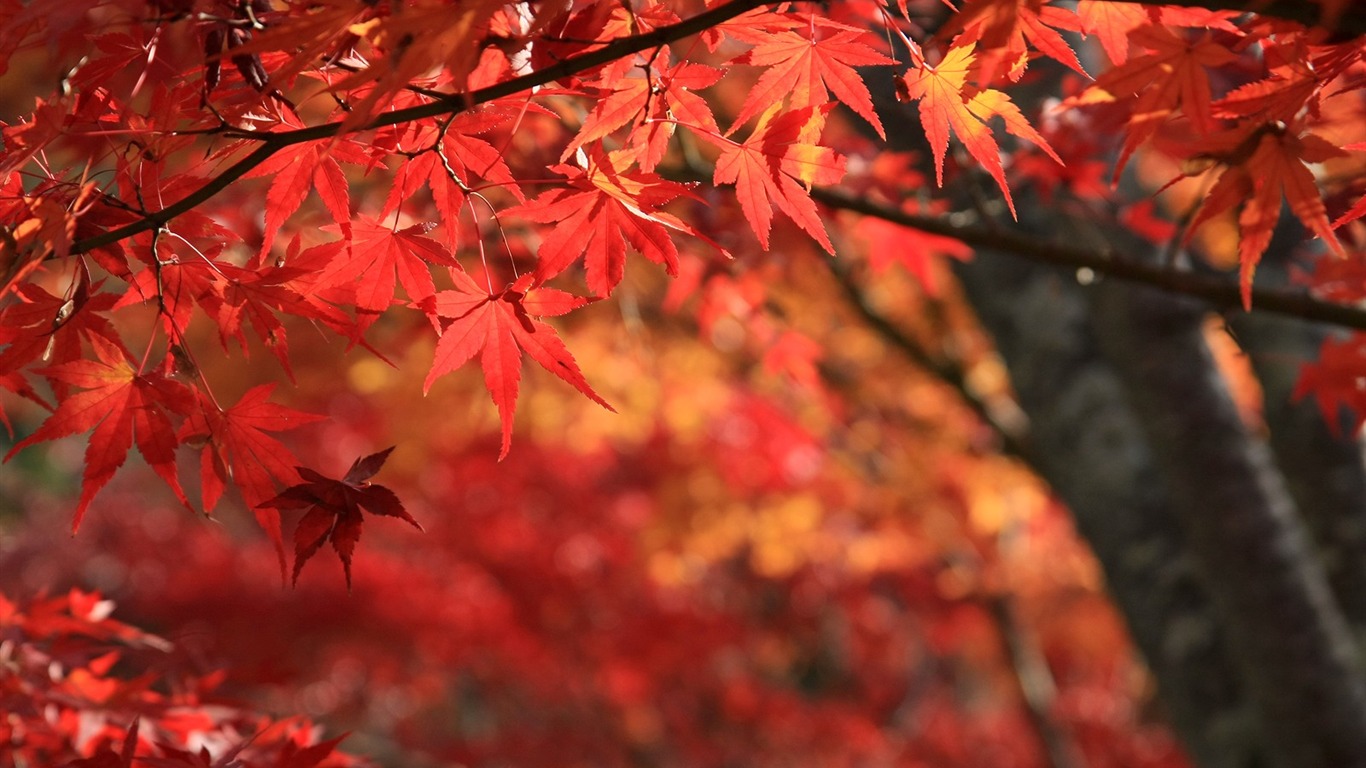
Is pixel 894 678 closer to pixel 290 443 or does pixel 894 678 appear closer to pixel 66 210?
pixel 290 443

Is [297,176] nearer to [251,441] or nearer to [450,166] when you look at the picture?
[450,166]

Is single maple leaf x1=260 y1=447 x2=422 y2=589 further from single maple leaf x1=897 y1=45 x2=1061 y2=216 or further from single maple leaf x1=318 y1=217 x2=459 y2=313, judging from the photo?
single maple leaf x1=897 y1=45 x2=1061 y2=216

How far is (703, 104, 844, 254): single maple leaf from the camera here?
93 centimetres

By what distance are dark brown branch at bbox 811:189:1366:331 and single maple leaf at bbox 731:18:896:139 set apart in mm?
581

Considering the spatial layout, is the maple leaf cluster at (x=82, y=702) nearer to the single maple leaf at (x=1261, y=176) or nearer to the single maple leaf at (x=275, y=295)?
the single maple leaf at (x=275, y=295)

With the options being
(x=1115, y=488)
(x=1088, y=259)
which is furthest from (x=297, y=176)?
(x=1115, y=488)

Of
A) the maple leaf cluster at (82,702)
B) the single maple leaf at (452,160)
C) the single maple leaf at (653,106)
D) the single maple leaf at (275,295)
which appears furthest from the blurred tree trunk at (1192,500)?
the maple leaf cluster at (82,702)

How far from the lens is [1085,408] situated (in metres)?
2.65

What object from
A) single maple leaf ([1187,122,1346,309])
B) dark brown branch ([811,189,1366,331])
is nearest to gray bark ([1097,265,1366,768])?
dark brown branch ([811,189,1366,331])

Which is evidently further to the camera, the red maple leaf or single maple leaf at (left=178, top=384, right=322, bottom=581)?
the red maple leaf

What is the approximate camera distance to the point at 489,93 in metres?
0.78

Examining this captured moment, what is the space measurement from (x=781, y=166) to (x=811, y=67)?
11 centimetres

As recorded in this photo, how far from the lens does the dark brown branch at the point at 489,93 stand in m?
0.75

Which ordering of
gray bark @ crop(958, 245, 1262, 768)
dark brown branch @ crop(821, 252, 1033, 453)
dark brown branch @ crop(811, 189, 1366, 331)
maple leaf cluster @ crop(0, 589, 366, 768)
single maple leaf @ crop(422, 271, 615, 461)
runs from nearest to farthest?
single maple leaf @ crop(422, 271, 615, 461)
maple leaf cluster @ crop(0, 589, 366, 768)
dark brown branch @ crop(811, 189, 1366, 331)
gray bark @ crop(958, 245, 1262, 768)
dark brown branch @ crop(821, 252, 1033, 453)
